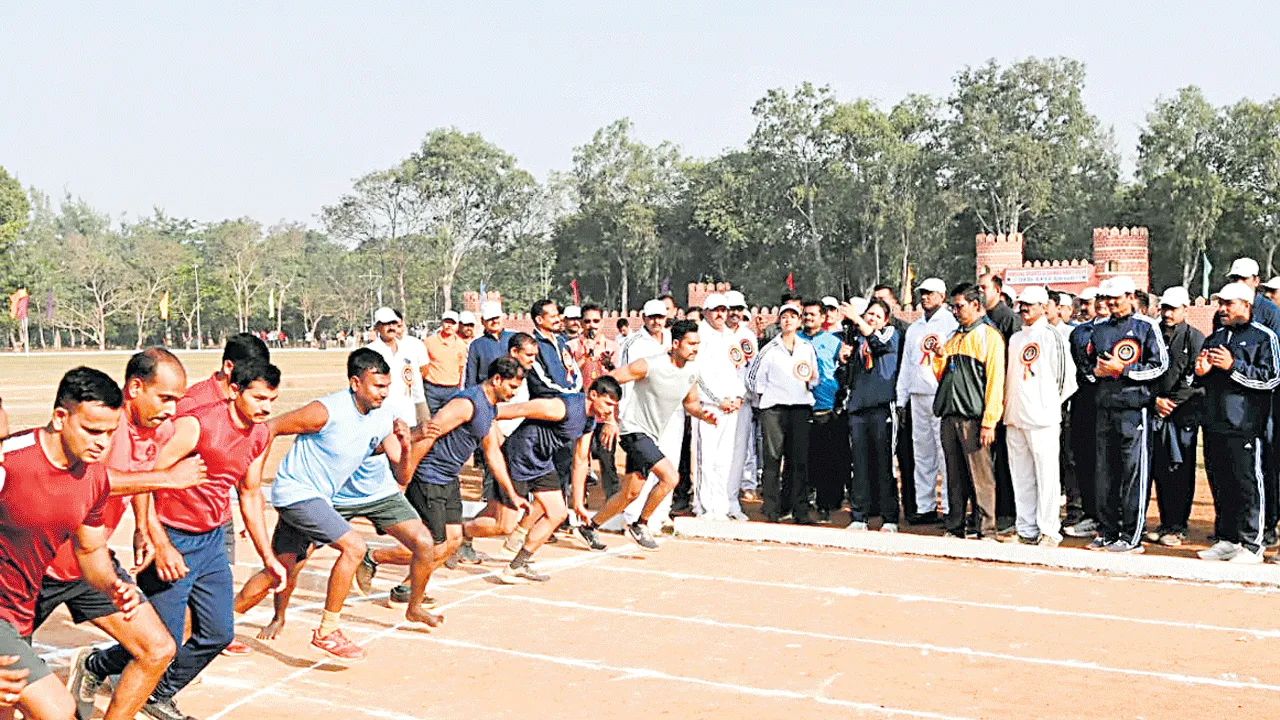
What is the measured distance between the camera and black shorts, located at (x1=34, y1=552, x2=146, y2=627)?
500cm

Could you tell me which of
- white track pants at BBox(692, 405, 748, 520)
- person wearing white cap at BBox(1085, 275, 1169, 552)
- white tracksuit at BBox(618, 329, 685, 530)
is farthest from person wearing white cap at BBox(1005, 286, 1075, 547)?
white tracksuit at BBox(618, 329, 685, 530)

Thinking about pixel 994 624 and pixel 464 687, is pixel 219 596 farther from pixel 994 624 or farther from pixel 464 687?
pixel 994 624

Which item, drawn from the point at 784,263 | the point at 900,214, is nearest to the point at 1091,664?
the point at 900,214

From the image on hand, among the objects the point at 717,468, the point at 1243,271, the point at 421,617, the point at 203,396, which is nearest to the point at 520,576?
the point at 421,617

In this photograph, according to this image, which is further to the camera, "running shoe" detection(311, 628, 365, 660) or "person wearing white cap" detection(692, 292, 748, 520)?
"person wearing white cap" detection(692, 292, 748, 520)

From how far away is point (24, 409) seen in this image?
26.6 metres

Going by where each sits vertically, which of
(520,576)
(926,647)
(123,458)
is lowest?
(926,647)

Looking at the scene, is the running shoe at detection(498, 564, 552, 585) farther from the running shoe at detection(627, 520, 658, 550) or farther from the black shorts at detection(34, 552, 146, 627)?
the black shorts at detection(34, 552, 146, 627)

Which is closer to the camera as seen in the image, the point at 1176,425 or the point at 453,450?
the point at 453,450

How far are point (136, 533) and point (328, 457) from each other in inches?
53.9

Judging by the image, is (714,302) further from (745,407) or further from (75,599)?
(75,599)

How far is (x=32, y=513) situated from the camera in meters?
4.53

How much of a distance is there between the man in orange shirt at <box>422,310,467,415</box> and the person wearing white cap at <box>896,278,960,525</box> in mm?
4749

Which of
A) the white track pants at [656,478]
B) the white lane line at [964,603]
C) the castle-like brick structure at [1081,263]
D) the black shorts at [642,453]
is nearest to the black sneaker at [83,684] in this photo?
the white lane line at [964,603]
